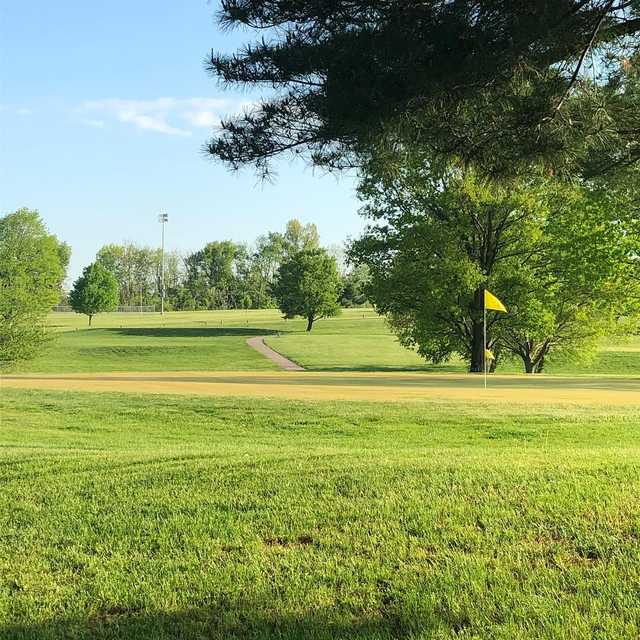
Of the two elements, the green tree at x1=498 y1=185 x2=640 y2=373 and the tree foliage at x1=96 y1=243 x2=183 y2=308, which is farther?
the tree foliage at x1=96 y1=243 x2=183 y2=308

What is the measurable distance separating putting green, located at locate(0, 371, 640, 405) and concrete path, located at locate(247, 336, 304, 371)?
51.4 feet

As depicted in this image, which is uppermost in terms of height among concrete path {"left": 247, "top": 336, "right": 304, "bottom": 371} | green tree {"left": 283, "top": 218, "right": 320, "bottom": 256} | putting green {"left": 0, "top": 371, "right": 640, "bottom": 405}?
green tree {"left": 283, "top": 218, "right": 320, "bottom": 256}

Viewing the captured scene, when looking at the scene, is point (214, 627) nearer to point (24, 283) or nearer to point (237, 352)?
point (24, 283)

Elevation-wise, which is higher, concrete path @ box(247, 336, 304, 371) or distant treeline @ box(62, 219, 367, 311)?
distant treeline @ box(62, 219, 367, 311)

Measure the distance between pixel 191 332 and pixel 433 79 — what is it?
188ft

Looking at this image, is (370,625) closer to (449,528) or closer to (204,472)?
(449,528)

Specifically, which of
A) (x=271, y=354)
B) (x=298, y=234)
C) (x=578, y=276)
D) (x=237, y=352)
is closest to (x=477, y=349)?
(x=578, y=276)

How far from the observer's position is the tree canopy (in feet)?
13.8

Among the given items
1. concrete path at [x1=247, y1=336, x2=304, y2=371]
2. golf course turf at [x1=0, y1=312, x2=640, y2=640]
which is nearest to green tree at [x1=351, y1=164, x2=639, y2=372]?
concrete path at [x1=247, y1=336, x2=304, y2=371]

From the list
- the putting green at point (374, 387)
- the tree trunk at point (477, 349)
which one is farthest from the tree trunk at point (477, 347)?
the putting green at point (374, 387)

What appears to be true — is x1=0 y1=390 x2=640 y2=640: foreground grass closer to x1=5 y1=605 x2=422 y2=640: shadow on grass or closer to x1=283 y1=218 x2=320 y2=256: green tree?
x1=5 y1=605 x2=422 y2=640: shadow on grass

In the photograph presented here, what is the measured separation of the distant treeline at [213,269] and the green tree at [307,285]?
32785 millimetres

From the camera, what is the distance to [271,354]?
145 ft

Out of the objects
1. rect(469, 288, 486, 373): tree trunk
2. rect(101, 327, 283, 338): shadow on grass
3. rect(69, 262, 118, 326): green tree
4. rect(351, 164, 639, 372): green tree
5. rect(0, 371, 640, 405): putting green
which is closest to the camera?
rect(0, 371, 640, 405): putting green
